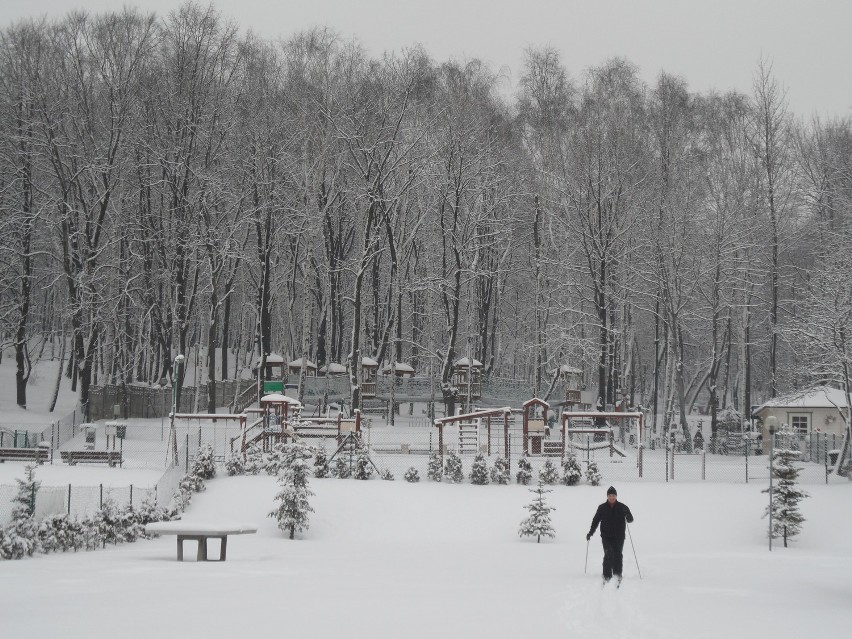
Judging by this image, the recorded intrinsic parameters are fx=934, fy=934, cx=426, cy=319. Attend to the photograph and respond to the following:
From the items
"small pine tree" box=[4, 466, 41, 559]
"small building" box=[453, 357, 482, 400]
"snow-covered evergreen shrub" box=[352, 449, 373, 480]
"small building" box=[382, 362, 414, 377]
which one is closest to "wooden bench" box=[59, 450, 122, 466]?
"snow-covered evergreen shrub" box=[352, 449, 373, 480]

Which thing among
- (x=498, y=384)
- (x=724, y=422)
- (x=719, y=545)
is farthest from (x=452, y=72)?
(x=719, y=545)

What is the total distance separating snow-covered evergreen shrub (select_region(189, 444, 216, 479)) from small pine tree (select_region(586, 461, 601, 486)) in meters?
10.8

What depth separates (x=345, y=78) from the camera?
45.1m

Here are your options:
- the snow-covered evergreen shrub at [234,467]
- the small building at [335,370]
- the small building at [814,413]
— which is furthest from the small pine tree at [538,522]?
the small building at [335,370]

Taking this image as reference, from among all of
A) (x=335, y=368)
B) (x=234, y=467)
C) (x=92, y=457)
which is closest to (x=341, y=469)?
(x=234, y=467)

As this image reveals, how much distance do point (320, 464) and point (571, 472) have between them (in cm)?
727

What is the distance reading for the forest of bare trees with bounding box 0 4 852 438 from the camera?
131 feet

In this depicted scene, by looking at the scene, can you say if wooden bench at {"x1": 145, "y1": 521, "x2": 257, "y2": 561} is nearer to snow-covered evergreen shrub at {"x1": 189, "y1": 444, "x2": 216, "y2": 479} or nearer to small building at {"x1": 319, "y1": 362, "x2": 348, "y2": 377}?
snow-covered evergreen shrub at {"x1": 189, "y1": 444, "x2": 216, "y2": 479}

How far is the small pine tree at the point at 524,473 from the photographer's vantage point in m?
27.2

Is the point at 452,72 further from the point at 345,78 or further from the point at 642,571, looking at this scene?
the point at 642,571

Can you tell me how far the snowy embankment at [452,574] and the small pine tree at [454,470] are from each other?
32.3 inches

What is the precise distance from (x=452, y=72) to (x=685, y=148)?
41.6ft

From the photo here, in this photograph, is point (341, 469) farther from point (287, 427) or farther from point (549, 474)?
point (549, 474)

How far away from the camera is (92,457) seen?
30.5 m
